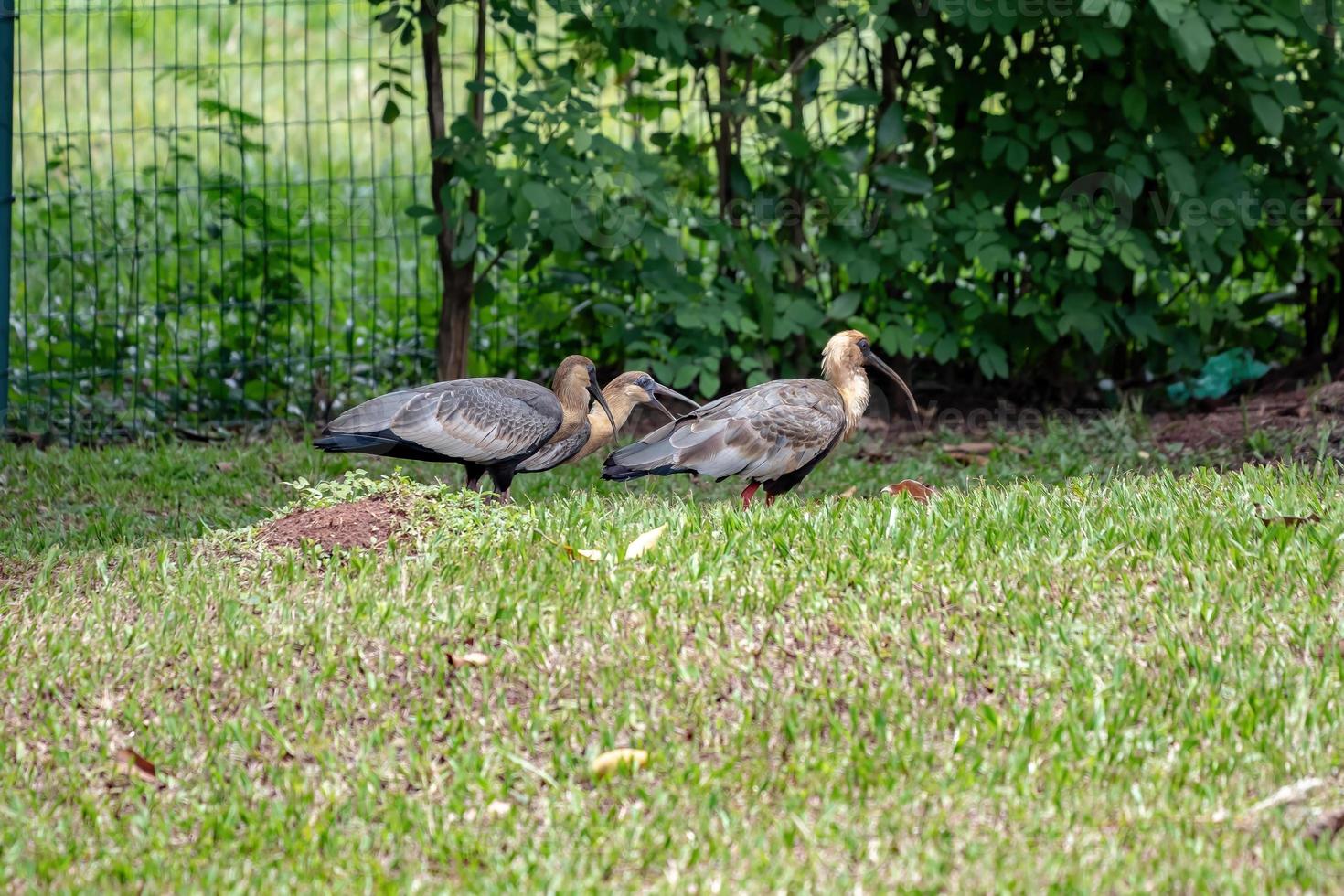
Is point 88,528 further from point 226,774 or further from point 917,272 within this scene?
point 917,272

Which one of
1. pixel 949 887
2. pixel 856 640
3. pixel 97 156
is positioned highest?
pixel 97 156

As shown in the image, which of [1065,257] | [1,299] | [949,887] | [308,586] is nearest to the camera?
[949,887]

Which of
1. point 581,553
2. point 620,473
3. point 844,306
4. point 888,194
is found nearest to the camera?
point 581,553

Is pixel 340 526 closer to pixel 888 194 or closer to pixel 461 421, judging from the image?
pixel 461 421

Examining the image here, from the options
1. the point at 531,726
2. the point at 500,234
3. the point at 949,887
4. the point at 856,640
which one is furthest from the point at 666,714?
the point at 500,234

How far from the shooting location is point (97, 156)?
1261 centimetres

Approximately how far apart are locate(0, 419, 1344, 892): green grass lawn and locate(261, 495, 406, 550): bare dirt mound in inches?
3.1

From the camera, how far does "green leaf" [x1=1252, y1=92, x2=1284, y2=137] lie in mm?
7590

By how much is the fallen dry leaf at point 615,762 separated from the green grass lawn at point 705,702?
0.03 m

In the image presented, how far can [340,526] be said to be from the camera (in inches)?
199

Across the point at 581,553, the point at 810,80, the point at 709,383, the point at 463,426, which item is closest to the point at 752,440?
the point at 463,426

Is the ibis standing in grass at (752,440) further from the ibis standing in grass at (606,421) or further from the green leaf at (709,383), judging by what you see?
the green leaf at (709,383)

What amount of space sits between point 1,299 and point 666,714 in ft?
17.2

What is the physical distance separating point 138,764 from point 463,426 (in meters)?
2.62
